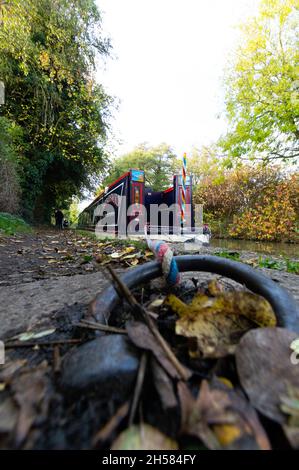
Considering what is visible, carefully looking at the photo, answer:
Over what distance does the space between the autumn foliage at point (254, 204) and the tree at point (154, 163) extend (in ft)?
54.7

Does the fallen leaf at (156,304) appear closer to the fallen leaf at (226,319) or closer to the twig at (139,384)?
the fallen leaf at (226,319)

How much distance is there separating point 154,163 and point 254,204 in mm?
21177

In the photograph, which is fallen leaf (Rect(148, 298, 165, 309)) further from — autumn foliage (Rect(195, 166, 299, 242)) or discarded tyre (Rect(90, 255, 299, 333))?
autumn foliage (Rect(195, 166, 299, 242))

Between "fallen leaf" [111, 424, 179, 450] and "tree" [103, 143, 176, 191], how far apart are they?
99.5ft

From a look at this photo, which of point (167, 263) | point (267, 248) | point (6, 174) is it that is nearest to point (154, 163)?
point (6, 174)

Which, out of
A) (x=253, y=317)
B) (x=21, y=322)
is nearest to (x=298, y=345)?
(x=253, y=317)

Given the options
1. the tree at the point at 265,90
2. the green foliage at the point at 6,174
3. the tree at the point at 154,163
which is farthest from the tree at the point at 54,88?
the tree at the point at 154,163

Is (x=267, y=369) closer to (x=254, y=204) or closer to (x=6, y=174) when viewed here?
(x=6, y=174)

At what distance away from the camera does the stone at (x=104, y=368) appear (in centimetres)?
50

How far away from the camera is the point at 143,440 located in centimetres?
42

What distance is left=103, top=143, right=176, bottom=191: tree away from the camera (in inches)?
1203

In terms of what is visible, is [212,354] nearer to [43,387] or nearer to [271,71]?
[43,387]

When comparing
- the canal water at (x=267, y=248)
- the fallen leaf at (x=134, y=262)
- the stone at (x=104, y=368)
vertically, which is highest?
the fallen leaf at (x=134, y=262)
